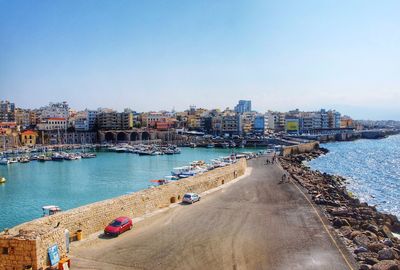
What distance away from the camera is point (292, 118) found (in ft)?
543

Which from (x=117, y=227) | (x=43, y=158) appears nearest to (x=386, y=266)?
(x=117, y=227)

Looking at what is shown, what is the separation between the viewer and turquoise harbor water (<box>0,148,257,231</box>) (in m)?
35.5

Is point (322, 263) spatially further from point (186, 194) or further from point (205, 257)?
point (186, 194)

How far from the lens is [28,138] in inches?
4358

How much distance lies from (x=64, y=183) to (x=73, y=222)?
1317 inches

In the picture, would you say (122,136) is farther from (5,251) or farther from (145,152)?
(5,251)

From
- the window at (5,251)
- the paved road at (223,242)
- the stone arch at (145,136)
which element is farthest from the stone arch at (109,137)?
the window at (5,251)

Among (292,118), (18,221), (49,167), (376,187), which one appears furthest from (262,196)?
(292,118)

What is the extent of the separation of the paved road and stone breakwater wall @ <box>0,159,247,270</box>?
3.57ft

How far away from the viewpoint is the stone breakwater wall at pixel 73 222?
14039mm

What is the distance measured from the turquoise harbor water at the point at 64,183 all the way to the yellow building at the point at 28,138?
36.6 metres

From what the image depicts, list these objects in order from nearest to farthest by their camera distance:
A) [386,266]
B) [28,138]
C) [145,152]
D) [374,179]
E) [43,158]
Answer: [386,266] → [374,179] → [43,158] → [145,152] → [28,138]

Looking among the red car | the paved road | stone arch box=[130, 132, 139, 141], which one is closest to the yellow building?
stone arch box=[130, 132, 139, 141]

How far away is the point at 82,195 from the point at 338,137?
402 ft
